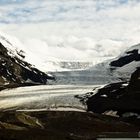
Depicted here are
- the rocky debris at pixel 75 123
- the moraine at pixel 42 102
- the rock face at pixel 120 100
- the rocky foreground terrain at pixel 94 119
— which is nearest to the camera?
the rocky foreground terrain at pixel 94 119

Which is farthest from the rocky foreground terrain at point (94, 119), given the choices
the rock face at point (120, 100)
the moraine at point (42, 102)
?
the moraine at point (42, 102)

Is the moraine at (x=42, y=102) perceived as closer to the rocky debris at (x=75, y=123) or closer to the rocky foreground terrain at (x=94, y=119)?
the rocky foreground terrain at (x=94, y=119)

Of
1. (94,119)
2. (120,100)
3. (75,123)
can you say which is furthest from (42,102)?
(75,123)

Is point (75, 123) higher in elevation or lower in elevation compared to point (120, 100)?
lower

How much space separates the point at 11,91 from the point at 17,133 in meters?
103

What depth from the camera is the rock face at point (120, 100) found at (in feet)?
412

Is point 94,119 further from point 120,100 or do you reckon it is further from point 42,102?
point 42,102

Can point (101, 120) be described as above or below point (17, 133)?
below

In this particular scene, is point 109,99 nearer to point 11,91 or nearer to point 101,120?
point 101,120

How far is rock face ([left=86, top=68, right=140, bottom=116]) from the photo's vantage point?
12550 centimetres

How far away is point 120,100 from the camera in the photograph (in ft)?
427

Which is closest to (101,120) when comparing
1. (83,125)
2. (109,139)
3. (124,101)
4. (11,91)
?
(83,125)

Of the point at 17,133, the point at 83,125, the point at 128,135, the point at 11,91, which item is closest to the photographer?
the point at 17,133

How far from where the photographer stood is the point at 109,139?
90000 millimetres
